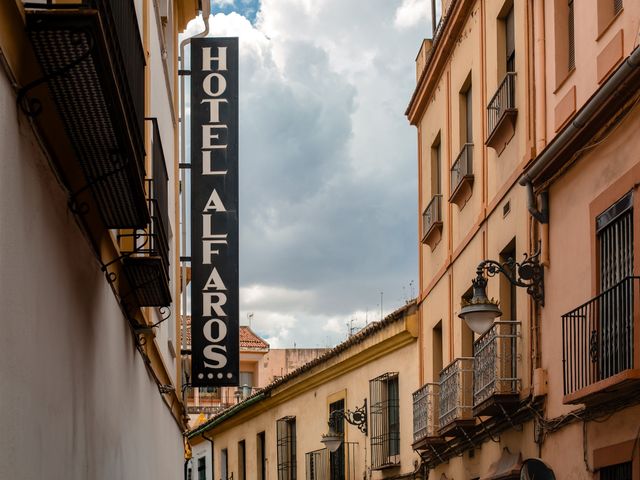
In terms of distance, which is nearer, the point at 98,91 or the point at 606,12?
the point at 98,91

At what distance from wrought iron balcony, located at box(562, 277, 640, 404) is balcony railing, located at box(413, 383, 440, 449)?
6986 mm

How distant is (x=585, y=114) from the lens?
12.0 m

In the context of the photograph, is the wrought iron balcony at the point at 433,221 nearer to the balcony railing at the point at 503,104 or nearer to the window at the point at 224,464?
the balcony railing at the point at 503,104

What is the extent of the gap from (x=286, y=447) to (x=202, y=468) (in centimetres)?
1027

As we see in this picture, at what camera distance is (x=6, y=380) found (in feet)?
18.4

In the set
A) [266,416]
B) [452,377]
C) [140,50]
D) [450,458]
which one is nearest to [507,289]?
[452,377]

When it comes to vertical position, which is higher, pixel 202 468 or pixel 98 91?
pixel 98 91

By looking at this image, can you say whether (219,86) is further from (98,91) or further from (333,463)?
(98,91)

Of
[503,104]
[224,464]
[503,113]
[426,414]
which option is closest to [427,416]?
[426,414]

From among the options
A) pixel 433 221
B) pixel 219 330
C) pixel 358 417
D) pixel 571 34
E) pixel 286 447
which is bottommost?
pixel 286 447

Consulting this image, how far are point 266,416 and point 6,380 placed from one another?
1174 inches

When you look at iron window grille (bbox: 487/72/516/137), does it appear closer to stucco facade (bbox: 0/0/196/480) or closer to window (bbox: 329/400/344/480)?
stucco facade (bbox: 0/0/196/480)

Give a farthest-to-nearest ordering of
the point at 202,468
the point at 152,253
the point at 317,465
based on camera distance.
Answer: the point at 202,468 → the point at 317,465 → the point at 152,253

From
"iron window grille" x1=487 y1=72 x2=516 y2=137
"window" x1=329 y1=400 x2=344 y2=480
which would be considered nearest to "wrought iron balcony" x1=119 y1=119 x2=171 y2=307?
"iron window grille" x1=487 y1=72 x2=516 y2=137
